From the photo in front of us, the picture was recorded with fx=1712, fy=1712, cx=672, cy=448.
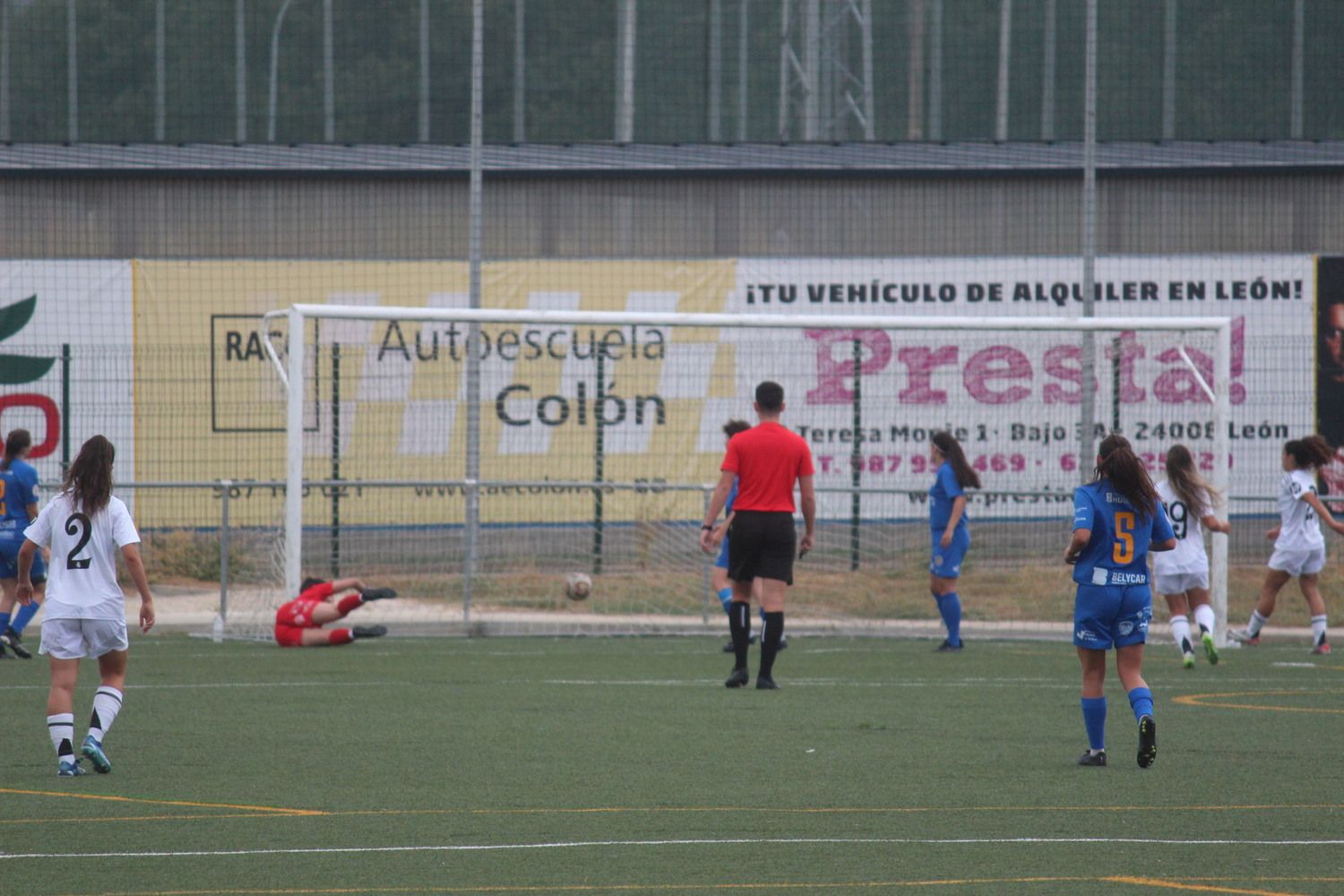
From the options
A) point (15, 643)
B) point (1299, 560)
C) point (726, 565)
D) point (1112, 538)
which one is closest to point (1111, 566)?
point (1112, 538)

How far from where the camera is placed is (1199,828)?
22.9ft

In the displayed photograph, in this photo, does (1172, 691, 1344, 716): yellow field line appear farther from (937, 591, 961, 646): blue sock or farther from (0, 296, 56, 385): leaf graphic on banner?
(0, 296, 56, 385): leaf graphic on banner

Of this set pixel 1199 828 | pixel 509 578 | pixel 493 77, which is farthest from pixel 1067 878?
pixel 493 77

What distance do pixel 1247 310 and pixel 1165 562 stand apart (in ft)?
34.3

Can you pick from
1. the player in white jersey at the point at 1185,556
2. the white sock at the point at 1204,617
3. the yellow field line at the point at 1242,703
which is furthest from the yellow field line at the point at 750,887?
the white sock at the point at 1204,617

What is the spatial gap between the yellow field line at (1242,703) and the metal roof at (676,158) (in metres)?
12.9

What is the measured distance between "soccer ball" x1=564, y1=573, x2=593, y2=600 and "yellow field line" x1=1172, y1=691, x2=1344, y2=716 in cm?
757

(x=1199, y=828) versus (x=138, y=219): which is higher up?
(x=138, y=219)

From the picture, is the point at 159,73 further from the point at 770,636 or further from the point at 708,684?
the point at 770,636

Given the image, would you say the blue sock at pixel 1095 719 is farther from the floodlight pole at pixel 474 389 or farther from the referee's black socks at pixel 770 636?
the floodlight pole at pixel 474 389

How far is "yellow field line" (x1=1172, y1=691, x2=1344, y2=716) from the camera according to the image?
11305 mm

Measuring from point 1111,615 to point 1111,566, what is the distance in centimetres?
25

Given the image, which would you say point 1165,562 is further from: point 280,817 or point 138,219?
point 138,219

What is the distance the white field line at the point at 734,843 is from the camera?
21.4 feet
